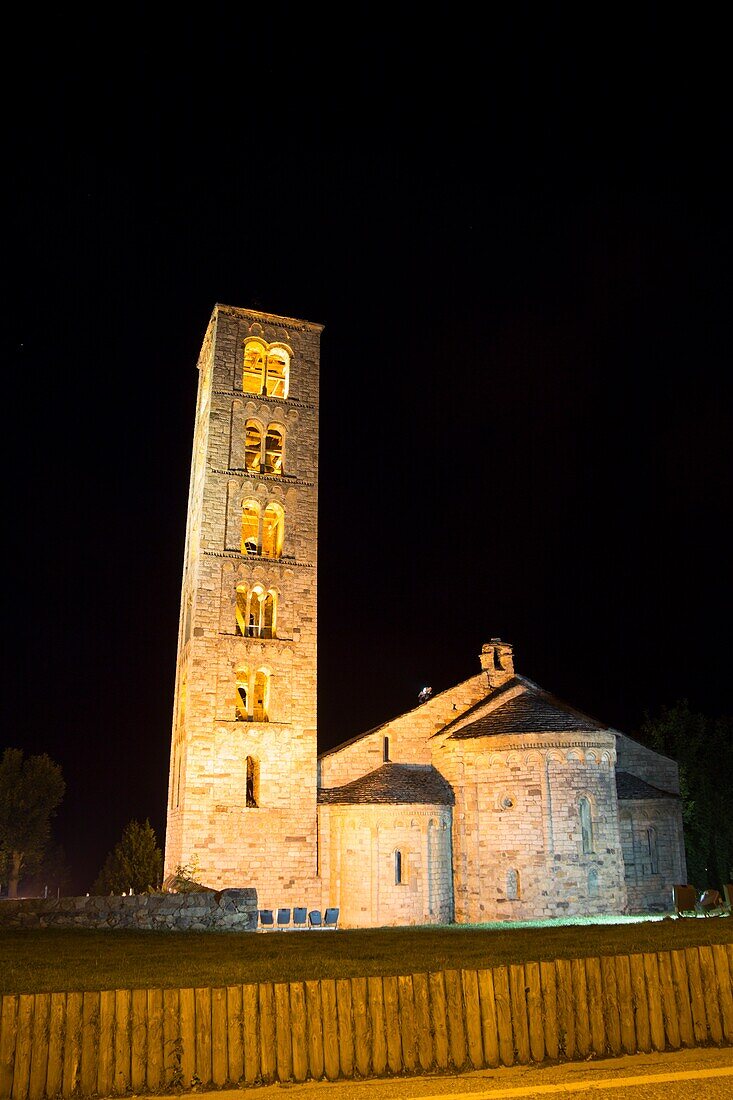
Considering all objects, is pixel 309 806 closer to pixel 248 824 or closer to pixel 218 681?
pixel 248 824

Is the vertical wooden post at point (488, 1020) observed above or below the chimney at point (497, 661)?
below

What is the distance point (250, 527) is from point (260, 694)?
6.86m

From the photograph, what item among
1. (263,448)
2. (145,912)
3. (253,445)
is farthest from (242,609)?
(145,912)

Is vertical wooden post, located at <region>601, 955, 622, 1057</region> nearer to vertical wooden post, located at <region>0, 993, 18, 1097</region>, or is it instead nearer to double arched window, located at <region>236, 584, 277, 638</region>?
vertical wooden post, located at <region>0, 993, 18, 1097</region>

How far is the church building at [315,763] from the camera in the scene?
28.2 metres

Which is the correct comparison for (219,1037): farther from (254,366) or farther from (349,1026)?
(254,366)

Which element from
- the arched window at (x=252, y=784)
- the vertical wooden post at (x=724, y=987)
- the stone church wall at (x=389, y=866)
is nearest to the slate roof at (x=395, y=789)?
the stone church wall at (x=389, y=866)

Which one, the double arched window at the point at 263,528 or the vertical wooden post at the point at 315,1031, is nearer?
the vertical wooden post at the point at 315,1031

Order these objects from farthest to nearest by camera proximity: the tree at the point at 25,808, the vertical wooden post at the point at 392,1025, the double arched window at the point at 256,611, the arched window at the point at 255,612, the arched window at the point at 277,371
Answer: the tree at the point at 25,808, the arched window at the point at 277,371, the arched window at the point at 255,612, the double arched window at the point at 256,611, the vertical wooden post at the point at 392,1025

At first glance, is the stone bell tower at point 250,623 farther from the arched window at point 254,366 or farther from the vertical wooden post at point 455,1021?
the vertical wooden post at point 455,1021

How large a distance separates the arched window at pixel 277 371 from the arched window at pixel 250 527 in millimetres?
5422

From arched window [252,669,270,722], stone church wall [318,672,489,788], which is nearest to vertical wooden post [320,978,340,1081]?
arched window [252,669,270,722]

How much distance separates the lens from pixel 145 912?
22.9 m

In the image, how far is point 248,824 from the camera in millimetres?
29500
